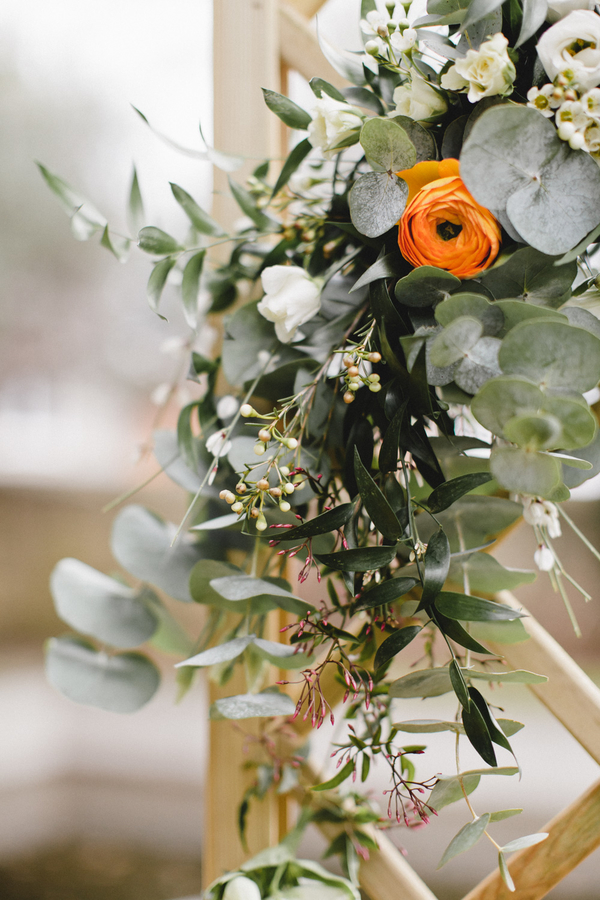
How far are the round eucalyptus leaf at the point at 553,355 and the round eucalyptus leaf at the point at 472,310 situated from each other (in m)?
0.04

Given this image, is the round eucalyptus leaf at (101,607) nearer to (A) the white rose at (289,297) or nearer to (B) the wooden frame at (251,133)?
(B) the wooden frame at (251,133)

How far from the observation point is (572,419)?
12.8 inches

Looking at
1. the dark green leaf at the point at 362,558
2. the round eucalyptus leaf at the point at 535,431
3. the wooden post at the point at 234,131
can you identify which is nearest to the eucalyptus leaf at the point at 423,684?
the dark green leaf at the point at 362,558

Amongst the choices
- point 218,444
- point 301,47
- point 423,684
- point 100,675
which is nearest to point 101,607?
point 100,675

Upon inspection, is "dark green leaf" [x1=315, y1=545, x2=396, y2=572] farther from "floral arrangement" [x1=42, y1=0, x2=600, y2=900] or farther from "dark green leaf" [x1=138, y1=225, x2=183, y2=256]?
"dark green leaf" [x1=138, y1=225, x2=183, y2=256]

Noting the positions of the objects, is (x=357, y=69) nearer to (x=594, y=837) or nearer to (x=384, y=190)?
(x=384, y=190)

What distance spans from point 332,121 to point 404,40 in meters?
0.08

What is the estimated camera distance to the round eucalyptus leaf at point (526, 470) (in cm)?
33

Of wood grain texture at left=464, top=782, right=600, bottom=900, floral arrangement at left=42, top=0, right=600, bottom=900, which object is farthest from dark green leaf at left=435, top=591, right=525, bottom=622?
wood grain texture at left=464, top=782, right=600, bottom=900

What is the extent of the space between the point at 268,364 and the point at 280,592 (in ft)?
0.76

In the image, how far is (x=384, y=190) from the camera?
424 millimetres

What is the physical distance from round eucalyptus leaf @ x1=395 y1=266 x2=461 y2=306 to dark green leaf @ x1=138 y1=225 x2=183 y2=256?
0.26m

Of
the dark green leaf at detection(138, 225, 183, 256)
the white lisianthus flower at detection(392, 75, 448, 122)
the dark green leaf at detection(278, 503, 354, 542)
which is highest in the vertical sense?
the white lisianthus flower at detection(392, 75, 448, 122)

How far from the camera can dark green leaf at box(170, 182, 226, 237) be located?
57 centimetres
